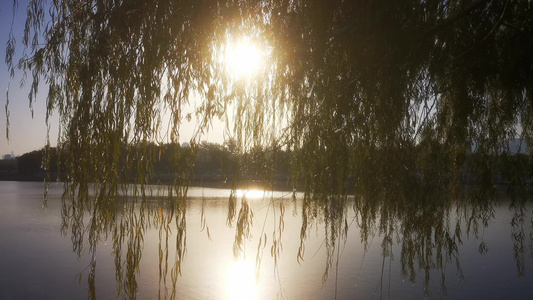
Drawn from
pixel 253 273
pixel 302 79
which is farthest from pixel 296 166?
pixel 253 273

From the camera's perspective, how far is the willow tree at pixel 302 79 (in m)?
1.62

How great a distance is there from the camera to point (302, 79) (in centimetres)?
179

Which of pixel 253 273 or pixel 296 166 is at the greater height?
pixel 296 166

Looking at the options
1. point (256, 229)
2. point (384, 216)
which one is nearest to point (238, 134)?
point (384, 216)

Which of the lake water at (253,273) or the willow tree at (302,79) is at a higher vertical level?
the willow tree at (302,79)

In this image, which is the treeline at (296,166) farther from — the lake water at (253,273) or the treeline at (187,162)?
the lake water at (253,273)

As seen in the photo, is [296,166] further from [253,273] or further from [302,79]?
[253,273]

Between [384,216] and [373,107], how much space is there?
1.65ft

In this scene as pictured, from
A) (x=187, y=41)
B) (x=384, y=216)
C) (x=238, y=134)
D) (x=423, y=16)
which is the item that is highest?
(x=423, y=16)

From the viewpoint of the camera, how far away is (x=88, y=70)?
1.60 metres

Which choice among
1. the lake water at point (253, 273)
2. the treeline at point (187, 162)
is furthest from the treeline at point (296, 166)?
the lake water at point (253, 273)

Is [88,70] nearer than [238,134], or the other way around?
[88,70]

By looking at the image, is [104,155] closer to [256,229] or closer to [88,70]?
[88,70]

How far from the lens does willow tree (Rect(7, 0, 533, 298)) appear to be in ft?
5.31
